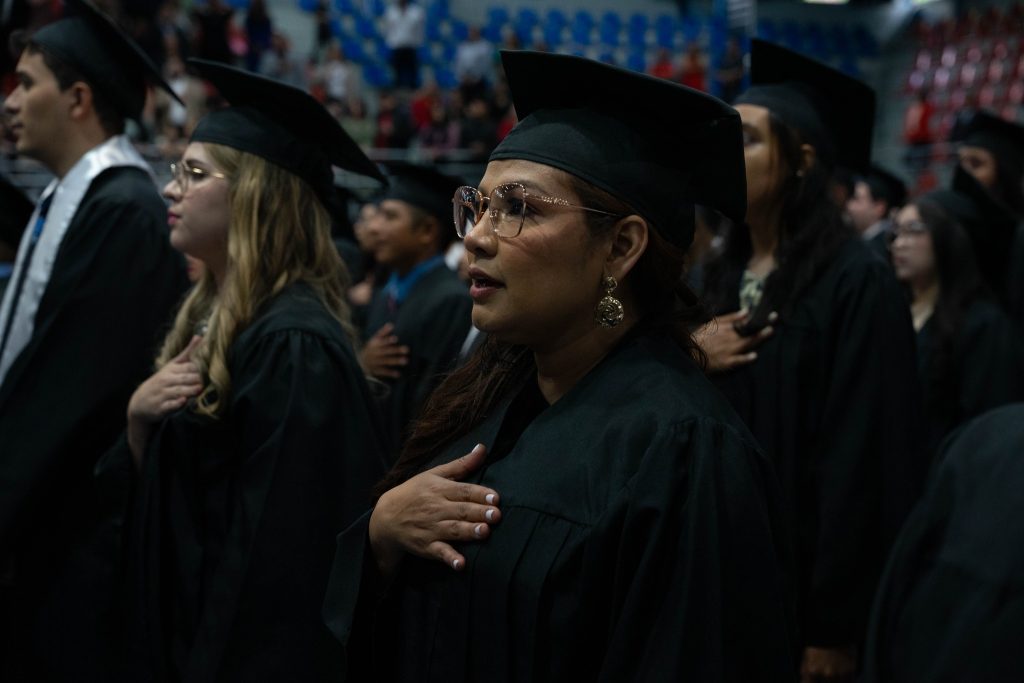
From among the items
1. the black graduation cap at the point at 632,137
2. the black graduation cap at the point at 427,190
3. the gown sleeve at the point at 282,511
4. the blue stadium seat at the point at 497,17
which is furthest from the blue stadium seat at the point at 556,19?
the black graduation cap at the point at 632,137

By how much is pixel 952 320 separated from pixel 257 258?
116 inches

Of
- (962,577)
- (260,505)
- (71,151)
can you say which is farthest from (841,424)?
(71,151)

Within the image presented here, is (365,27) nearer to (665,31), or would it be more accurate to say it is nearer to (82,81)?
(665,31)

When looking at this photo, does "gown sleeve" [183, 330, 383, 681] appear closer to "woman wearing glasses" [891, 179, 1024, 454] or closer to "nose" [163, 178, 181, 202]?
"nose" [163, 178, 181, 202]

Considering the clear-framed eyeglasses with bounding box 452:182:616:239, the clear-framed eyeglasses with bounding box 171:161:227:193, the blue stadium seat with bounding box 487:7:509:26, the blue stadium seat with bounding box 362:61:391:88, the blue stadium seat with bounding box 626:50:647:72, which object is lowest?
the blue stadium seat with bounding box 626:50:647:72

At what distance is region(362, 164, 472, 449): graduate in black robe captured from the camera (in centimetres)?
513

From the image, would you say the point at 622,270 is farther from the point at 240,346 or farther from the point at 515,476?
the point at 240,346

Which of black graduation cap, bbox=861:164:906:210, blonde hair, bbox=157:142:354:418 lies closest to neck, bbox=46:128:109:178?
blonde hair, bbox=157:142:354:418

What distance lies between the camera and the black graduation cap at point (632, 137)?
6.30ft

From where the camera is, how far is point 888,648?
1.13 m

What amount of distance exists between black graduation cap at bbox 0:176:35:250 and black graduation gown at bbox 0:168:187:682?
3.55 feet

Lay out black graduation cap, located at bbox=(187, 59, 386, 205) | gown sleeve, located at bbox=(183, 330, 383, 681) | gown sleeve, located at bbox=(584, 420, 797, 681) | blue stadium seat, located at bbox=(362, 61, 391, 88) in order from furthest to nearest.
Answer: blue stadium seat, located at bbox=(362, 61, 391, 88) → black graduation cap, located at bbox=(187, 59, 386, 205) → gown sleeve, located at bbox=(183, 330, 383, 681) → gown sleeve, located at bbox=(584, 420, 797, 681)

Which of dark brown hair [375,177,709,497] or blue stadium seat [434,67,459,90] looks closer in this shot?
dark brown hair [375,177,709,497]

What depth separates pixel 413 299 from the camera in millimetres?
5418
